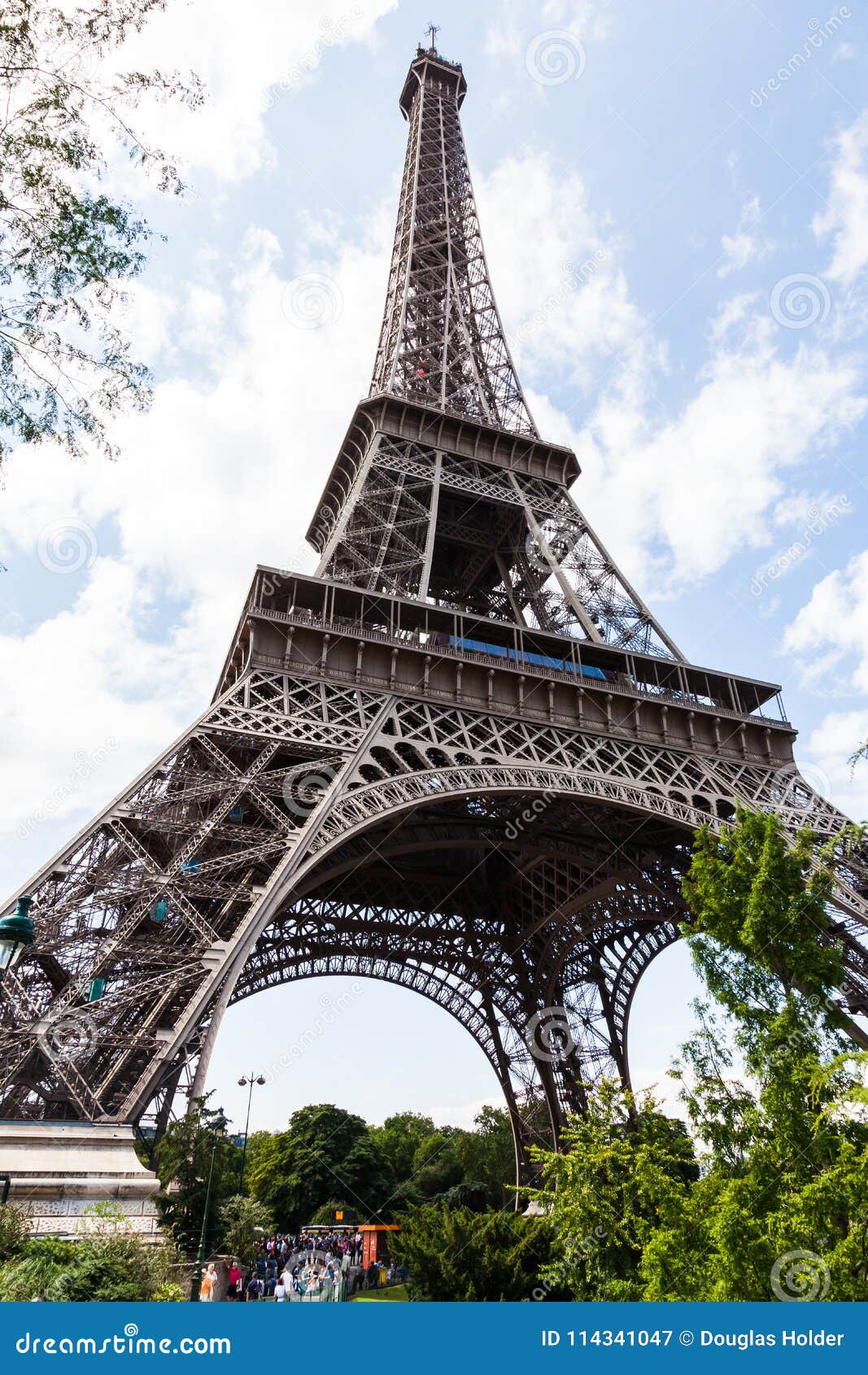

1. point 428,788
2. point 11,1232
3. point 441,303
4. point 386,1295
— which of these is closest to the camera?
point 11,1232

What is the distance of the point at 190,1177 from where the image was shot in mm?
16953

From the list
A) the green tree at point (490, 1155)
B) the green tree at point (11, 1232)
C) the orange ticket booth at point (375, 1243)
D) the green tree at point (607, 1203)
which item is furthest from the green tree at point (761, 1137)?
the green tree at point (490, 1155)

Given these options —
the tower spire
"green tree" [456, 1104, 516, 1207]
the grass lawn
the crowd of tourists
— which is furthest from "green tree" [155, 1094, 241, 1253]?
"green tree" [456, 1104, 516, 1207]

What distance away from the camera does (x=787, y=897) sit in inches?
546

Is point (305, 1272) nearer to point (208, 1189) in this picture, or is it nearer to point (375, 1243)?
point (375, 1243)

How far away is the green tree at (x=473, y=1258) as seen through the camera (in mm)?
17312

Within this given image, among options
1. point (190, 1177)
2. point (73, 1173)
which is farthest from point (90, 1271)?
point (190, 1177)

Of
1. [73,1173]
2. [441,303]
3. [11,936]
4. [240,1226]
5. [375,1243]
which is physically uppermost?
[441,303]

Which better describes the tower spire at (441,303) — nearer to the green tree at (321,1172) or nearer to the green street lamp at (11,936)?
the green street lamp at (11,936)

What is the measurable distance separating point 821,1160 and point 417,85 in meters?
64.3

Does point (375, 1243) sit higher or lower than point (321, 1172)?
lower

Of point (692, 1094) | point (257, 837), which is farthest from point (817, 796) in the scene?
point (257, 837)

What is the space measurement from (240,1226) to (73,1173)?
576cm

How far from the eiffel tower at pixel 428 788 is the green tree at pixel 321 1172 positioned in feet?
51.4
